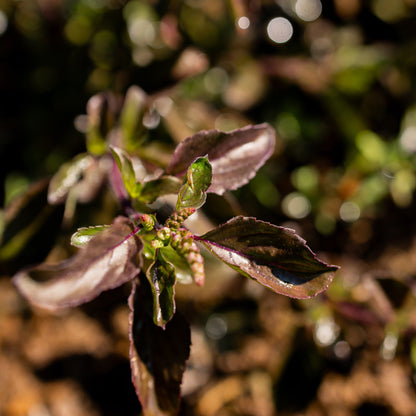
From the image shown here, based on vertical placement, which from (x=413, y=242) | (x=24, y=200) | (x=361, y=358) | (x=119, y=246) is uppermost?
(x=119, y=246)

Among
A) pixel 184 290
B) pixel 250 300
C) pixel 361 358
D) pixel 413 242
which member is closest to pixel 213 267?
pixel 184 290

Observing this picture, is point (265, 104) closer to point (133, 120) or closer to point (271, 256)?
point (133, 120)

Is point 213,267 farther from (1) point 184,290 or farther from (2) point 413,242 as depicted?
(2) point 413,242

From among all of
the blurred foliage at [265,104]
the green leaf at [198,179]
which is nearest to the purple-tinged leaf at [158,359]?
the green leaf at [198,179]

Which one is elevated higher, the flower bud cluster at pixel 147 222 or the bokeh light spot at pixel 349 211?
the flower bud cluster at pixel 147 222

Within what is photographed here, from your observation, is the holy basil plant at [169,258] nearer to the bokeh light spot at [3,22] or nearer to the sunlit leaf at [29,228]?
the sunlit leaf at [29,228]

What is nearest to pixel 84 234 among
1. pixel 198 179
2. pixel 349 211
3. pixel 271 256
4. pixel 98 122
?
pixel 198 179
